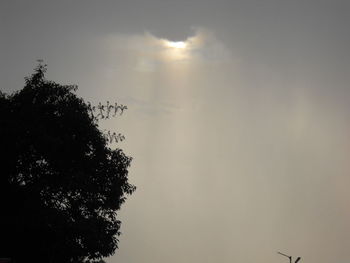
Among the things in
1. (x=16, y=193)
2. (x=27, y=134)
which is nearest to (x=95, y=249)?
(x=16, y=193)

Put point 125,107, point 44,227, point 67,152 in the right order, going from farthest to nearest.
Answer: point 125,107, point 67,152, point 44,227

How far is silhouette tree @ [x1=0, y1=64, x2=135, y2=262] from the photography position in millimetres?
30062

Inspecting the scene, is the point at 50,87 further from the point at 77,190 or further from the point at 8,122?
the point at 77,190

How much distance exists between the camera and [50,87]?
33.7 metres

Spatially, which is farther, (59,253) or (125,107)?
(125,107)

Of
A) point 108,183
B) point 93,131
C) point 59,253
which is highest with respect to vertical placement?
point 93,131

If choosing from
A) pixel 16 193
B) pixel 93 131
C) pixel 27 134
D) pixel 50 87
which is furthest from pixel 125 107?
pixel 16 193

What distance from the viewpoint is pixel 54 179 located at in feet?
102

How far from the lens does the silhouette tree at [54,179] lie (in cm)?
3006

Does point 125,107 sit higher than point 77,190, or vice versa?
point 125,107

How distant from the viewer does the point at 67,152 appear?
3200cm

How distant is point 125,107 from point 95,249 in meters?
11.2

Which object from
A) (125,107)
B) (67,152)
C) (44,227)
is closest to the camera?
(44,227)

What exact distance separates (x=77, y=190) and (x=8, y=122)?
668 cm
